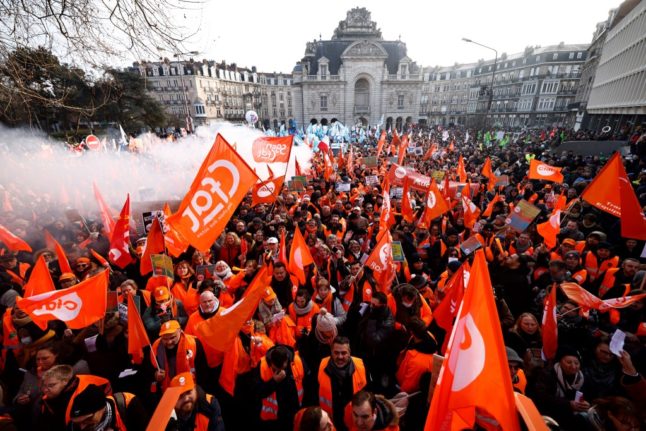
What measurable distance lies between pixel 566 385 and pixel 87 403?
3908 millimetres

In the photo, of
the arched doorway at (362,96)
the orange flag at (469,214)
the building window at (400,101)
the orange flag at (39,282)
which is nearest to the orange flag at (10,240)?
the orange flag at (39,282)

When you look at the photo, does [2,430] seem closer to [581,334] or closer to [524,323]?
[524,323]

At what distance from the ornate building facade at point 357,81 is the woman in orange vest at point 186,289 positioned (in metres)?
57.2

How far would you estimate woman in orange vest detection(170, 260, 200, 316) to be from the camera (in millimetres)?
4504

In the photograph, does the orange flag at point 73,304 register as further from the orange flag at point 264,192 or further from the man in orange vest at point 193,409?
the orange flag at point 264,192

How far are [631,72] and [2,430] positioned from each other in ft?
114

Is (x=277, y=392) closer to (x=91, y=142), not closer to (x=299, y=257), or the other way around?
(x=299, y=257)

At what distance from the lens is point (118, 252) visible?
5328 mm

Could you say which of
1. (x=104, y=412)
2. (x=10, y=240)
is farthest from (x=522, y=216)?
(x=10, y=240)

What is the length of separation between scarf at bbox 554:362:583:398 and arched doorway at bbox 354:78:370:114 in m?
60.6

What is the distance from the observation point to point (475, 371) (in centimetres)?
199

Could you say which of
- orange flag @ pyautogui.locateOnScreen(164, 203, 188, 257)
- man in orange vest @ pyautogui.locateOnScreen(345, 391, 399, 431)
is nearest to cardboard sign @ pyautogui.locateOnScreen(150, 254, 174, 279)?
orange flag @ pyautogui.locateOnScreen(164, 203, 188, 257)

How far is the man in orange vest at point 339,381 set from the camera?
279cm

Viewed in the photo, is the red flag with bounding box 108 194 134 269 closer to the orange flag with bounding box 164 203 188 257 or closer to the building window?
the orange flag with bounding box 164 203 188 257
